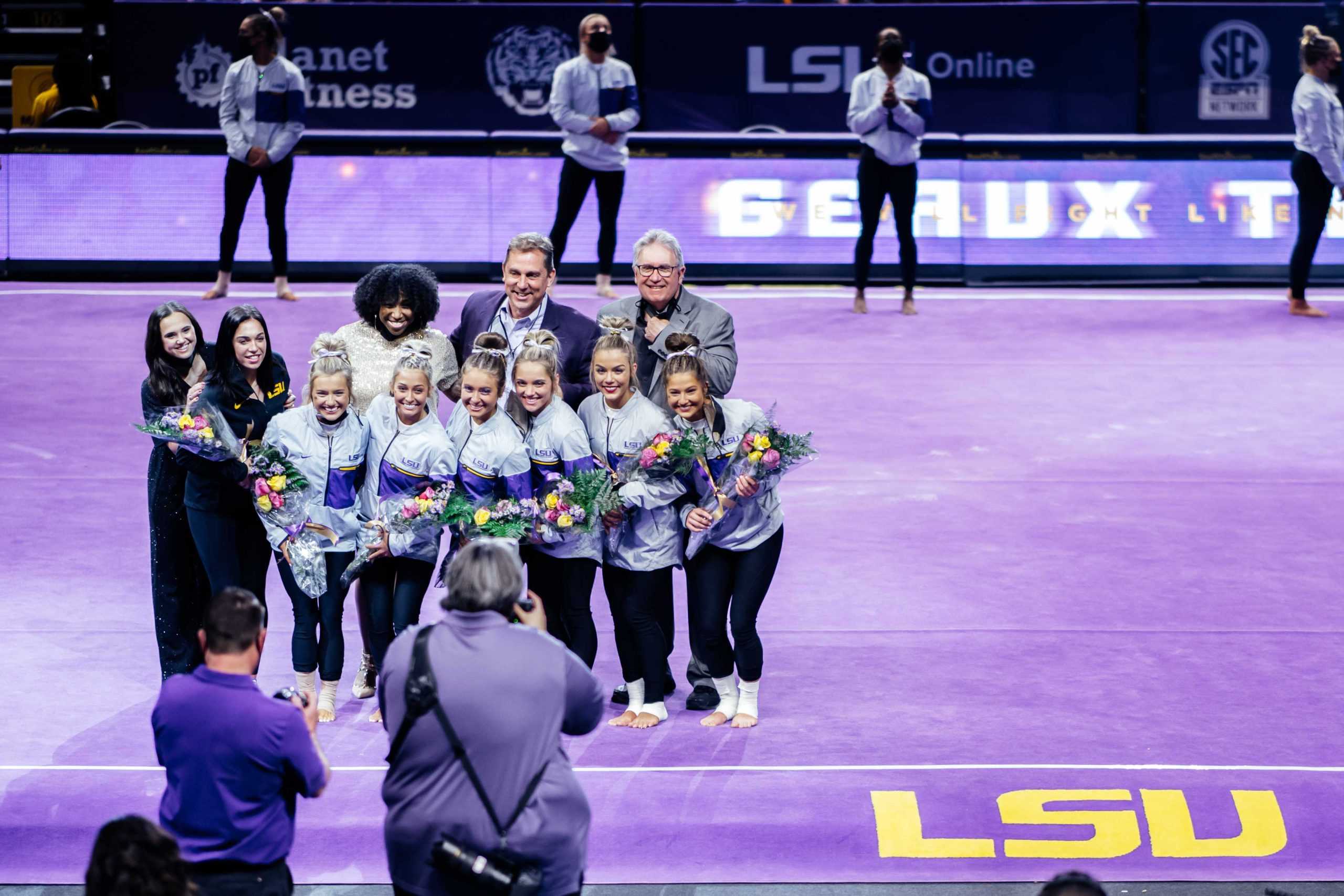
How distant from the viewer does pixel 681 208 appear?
16.8 metres

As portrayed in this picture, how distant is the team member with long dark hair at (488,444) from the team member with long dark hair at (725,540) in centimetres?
67

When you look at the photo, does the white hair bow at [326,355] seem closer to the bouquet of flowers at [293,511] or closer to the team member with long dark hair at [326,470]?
the team member with long dark hair at [326,470]

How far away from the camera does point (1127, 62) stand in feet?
64.2

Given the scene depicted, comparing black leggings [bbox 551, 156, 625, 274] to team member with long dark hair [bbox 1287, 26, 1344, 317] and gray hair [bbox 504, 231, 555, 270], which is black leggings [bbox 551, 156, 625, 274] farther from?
gray hair [bbox 504, 231, 555, 270]

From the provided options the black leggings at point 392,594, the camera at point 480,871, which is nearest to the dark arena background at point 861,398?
the black leggings at point 392,594

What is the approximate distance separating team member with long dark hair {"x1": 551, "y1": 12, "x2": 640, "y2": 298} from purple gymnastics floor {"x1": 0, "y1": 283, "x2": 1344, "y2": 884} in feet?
6.07

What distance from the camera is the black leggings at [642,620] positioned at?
25.0ft

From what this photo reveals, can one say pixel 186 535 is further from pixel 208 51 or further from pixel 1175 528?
pixel 208 51

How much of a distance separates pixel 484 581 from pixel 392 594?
2672 millimetres

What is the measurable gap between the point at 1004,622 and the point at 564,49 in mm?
11960

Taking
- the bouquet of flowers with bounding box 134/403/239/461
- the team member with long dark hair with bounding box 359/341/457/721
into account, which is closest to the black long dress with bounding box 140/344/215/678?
the bouquet of flowers with bounding box 134/403/239/461

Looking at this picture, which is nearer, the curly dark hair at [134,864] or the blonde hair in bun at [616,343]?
the curly dark hair at [134,864]

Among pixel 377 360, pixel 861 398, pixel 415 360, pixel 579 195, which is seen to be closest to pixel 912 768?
pixel 415 360

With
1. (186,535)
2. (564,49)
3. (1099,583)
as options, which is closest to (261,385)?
(186,535)
